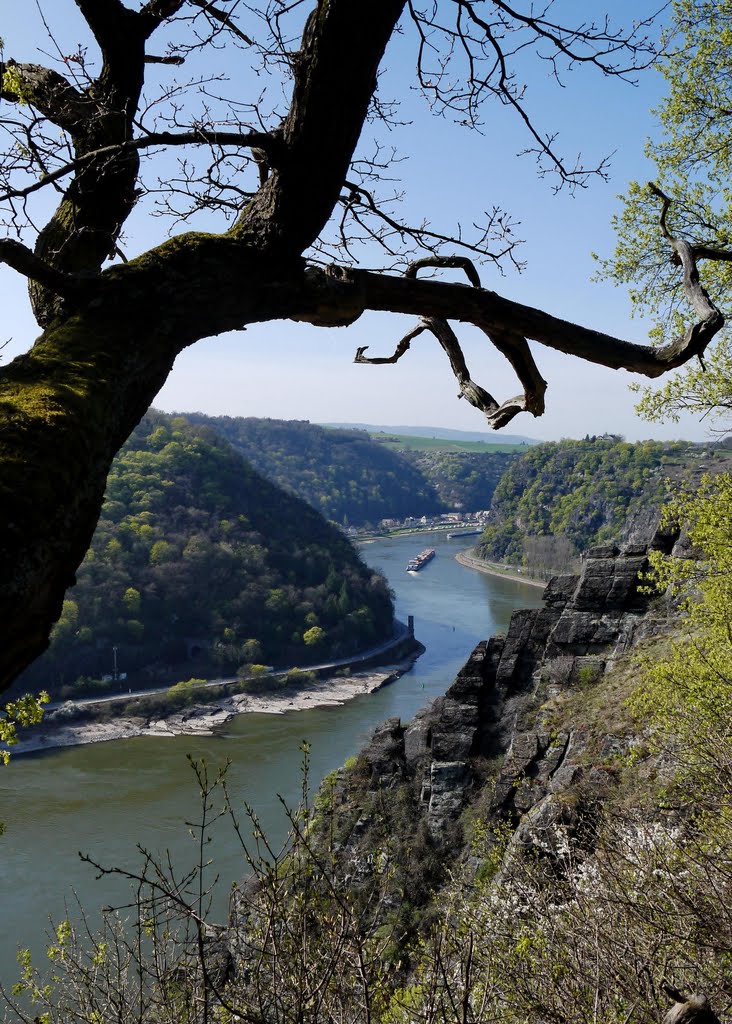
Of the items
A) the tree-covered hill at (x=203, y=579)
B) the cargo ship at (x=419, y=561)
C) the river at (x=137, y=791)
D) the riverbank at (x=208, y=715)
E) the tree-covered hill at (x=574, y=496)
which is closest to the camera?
the river at (x=137, y=791)

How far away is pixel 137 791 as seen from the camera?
23.2 meters

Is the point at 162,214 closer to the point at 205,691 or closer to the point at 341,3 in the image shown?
the point at 341,3

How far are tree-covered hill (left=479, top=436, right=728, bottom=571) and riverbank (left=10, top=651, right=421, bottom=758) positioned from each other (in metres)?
30.6

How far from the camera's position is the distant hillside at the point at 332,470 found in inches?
3750

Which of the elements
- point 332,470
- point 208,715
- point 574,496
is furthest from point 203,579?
point 332,470

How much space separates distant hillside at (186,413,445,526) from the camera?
9525 centimetres

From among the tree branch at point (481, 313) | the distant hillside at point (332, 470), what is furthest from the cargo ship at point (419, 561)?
the tree branch at point (481, 313)

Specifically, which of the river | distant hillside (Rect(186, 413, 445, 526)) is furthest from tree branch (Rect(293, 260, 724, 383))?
distant hillside (Rect(186, 413, 445, 526))

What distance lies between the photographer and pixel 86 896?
16031mm

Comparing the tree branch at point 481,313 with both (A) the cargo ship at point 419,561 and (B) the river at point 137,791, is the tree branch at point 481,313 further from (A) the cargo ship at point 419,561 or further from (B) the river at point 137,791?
(A) the cargo ship at point 419,561

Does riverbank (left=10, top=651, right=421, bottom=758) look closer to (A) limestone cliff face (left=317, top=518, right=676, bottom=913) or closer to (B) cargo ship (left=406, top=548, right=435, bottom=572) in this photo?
(A) limestone cliff face (left=317, top=518, right=676, bottom=913)

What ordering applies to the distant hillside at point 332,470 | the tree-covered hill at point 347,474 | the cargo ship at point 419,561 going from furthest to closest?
the tree-covered hill at point 347,474 < the distant hillside at point 332,470 < the cargo ship at point 419,561

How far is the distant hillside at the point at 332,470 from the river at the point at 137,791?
5471 centimetres

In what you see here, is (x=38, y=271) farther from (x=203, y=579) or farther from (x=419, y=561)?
(x=419, y=561)
